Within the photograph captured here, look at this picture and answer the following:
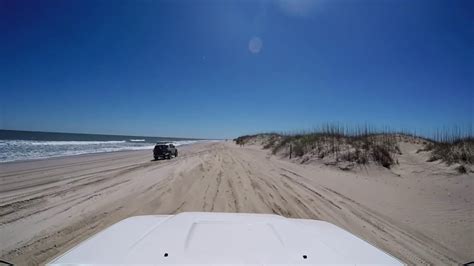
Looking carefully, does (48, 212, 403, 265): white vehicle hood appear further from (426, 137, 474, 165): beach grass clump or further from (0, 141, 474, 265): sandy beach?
(426, 137, 474, 165): beach grass clump

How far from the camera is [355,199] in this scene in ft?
25.1

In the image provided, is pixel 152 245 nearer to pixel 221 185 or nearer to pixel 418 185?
pixel 221 185

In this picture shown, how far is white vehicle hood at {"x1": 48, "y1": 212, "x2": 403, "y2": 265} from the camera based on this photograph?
182 centimetres

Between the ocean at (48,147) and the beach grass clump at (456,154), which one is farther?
the ocean at (48,147)

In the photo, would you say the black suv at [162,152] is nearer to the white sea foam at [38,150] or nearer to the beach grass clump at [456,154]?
the white sea foam at [38,150]

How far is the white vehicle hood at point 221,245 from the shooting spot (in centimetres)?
182

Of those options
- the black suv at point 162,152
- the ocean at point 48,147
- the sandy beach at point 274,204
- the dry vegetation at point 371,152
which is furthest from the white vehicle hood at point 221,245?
the ocean at point 48,147

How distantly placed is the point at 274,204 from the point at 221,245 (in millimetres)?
5030

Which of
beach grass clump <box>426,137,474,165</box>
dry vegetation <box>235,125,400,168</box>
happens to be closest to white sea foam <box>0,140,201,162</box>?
dry vegetation <box>235,125,400,168</box>

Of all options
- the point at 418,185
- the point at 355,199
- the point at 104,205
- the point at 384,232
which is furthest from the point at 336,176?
the point at 104,205

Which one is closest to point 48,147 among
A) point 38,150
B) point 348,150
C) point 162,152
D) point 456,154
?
point 38,150

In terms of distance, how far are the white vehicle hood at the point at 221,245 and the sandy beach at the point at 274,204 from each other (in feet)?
8.45

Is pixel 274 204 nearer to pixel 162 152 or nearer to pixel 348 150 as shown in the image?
pixel 348 150

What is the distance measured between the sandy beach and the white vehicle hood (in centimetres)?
258
